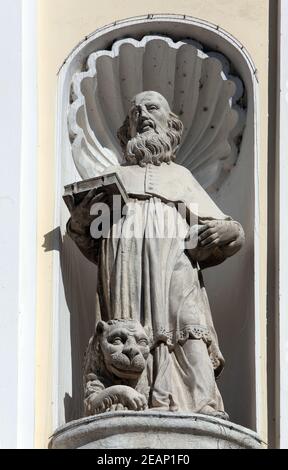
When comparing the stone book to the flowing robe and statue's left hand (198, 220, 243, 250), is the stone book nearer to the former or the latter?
the flowing robe

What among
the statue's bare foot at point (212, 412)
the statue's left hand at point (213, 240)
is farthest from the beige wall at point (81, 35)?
the statue's bare foot at point (212, 412)

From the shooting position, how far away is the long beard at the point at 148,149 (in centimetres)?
1055

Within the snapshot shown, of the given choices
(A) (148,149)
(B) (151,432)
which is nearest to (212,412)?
(B) (151,432)

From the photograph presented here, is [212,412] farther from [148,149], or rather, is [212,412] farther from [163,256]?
[148,149]

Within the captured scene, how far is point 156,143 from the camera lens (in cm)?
1056

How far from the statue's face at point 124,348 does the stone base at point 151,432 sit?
0.29 m

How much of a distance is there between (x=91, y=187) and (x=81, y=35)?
0.94m

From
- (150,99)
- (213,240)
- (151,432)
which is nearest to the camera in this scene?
(151,432)

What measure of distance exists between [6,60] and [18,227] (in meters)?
0.79

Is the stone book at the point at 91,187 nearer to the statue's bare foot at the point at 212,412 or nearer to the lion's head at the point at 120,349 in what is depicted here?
the lion's head at the point at 120,349

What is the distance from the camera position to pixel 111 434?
959 centimetres
